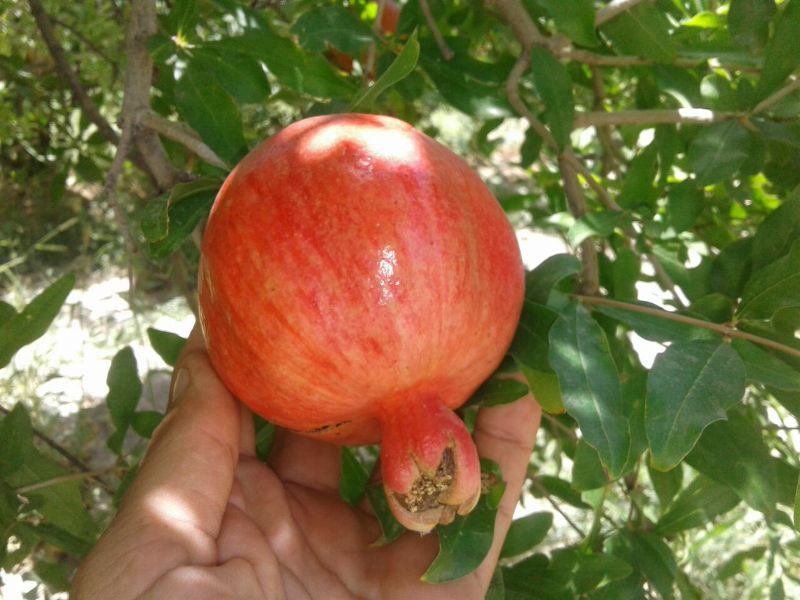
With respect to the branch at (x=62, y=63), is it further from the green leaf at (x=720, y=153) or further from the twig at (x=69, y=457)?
the green leaf at (x=720, y=153)

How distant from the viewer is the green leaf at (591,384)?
3.69 ft

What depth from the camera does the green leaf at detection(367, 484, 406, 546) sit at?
1.43 metres

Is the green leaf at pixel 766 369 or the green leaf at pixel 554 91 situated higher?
the green leaf at pixel 554 91

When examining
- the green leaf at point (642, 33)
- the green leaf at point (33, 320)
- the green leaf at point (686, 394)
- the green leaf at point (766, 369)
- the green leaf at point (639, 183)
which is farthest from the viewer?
the green leaf at point (639, 183)

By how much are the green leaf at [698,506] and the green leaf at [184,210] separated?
3.94 ft

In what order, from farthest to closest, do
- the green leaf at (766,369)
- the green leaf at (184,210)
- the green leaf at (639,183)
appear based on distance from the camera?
the green leaf at (639,183), the green leaf at (184,210), the green leaf at (766,369)

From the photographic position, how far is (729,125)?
59.2 inches

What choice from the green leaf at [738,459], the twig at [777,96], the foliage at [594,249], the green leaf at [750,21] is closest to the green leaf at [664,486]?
the foliage at [594,249]

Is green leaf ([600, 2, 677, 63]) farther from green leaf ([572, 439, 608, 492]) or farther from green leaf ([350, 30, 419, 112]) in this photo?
green leaf ([572, 439, 608, 492])

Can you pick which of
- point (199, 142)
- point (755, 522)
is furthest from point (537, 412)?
point (755, 522)

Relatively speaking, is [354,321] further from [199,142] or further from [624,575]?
[624,575]

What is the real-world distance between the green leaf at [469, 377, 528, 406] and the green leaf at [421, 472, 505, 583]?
0.17m

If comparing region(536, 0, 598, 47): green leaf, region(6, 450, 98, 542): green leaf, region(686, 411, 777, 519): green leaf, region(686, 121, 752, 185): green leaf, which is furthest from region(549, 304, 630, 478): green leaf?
region(6, 450, 98, 542): green leaf

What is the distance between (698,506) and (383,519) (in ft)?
2.48
